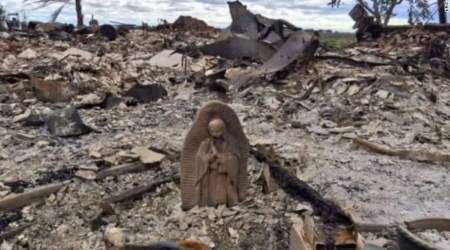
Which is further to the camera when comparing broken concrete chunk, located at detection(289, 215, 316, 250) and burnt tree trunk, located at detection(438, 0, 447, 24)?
burnt tree trunk, located at detection(438, 0, 447, 24)

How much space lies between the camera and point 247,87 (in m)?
8.98

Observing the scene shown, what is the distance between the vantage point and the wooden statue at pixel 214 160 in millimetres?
4586

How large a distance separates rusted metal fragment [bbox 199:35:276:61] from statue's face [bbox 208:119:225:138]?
5987mm

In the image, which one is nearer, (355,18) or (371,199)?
(371,199)

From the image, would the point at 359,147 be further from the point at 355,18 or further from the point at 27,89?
the point at 355,18

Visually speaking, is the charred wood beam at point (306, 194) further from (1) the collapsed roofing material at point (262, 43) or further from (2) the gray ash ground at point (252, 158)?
Result: (1) the collapsed roofing material at point (262, 43)

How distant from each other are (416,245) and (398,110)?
498 cm

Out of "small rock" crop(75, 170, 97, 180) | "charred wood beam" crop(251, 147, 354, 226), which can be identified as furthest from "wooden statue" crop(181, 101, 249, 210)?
"small rock" crop(75, 170, 97, 180)

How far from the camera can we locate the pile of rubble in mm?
4594

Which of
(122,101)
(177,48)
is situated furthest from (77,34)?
(122,101)

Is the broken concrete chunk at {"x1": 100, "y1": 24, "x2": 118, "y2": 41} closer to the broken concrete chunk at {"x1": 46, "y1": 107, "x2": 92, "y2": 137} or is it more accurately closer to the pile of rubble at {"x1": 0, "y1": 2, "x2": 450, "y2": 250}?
the pile of rubble at {"x1": 0, "y1": 2, "x2": 450, "y2": 250}

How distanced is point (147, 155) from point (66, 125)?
4.97 ft

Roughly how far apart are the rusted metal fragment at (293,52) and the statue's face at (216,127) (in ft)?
15.9

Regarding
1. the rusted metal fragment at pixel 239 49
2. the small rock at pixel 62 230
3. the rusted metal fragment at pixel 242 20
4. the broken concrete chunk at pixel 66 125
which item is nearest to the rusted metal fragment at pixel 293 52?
the rusted metal fragment at pixel 239 49
